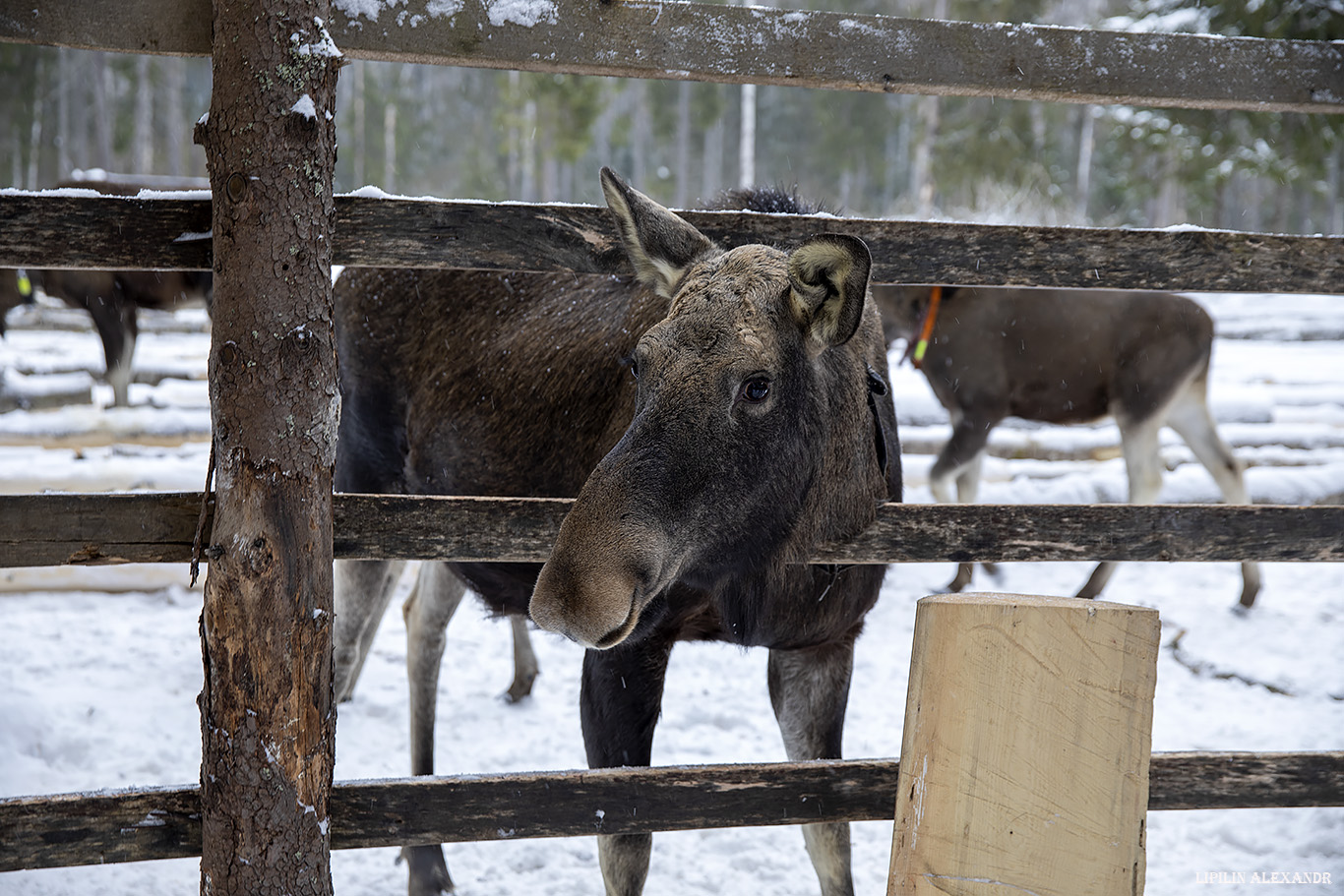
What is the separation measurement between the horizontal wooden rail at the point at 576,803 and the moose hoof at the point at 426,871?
123cm

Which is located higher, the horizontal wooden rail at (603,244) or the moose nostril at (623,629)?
the horizontal wooden rail at (603,244)

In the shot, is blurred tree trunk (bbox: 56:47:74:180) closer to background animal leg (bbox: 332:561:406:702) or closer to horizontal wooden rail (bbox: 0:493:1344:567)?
background animal leg (bbox: 332:561:406:702)

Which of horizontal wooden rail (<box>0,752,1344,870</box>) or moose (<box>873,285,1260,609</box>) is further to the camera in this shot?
moose (<box>873,285,1260,609</box>)

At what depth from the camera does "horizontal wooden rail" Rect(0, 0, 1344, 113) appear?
2232 millimetres

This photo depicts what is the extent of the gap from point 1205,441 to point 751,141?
19071 mm

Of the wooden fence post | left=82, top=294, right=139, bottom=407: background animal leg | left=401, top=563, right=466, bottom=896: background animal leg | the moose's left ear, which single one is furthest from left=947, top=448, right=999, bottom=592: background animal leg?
left=82, top=294, right=139, bottom=407: background animal leg

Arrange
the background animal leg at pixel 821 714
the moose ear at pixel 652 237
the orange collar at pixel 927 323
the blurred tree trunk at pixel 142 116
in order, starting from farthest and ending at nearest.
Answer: the blurred tree trunk at pixel 142 116 → the orange collar at pixel 927 323 → the background animal leg at pixel 821 714 → the moose ear at pixel 652 237

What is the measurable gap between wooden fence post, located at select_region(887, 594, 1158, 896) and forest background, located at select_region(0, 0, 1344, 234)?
44.8ft

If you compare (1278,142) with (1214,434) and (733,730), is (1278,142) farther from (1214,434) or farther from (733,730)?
(733,730)

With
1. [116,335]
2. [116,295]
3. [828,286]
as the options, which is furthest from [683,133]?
[828,286]

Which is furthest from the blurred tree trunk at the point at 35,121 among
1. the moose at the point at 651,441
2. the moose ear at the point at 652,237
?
the moose ear at the point at 652,237

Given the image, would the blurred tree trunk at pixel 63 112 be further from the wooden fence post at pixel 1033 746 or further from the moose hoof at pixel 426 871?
the wooden fence post at pixel 1033 746

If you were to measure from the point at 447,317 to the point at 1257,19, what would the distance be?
35.2ft

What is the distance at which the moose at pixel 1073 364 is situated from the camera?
23.7ft
